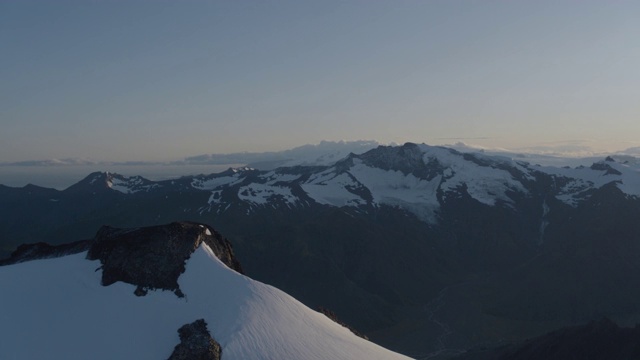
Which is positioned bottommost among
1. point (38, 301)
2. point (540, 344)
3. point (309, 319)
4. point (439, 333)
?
point (439, 333)

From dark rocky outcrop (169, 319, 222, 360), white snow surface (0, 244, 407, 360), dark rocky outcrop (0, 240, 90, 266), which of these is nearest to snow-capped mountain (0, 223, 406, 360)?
white snow surface (0, 244, 407, 360)

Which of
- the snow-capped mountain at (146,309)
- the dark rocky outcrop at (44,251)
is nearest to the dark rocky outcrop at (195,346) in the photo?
the snow-capped mountain at (146,309)

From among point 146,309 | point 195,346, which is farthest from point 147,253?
point 195,346

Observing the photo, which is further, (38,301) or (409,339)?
(409,339)

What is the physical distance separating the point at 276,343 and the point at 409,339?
148184 millimetres

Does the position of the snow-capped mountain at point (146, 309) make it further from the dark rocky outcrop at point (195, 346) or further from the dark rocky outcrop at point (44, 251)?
the dark rocky outcrop at point (44, 251)

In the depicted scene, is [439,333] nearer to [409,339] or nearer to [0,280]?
[409,339]


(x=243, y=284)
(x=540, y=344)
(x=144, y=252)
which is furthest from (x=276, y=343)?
(x=540, y=344)

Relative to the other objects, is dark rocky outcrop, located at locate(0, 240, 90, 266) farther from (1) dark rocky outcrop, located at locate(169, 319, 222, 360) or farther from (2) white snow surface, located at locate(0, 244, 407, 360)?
(1) dark rocky outcrop, located at locate(169, 319, 222, 360)

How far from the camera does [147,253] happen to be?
5219cm

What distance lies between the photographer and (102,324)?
4200cm

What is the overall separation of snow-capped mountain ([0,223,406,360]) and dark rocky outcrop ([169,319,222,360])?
494 millimetres

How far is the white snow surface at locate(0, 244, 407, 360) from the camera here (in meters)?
39.7

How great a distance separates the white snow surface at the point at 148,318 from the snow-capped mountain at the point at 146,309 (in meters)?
0.08
